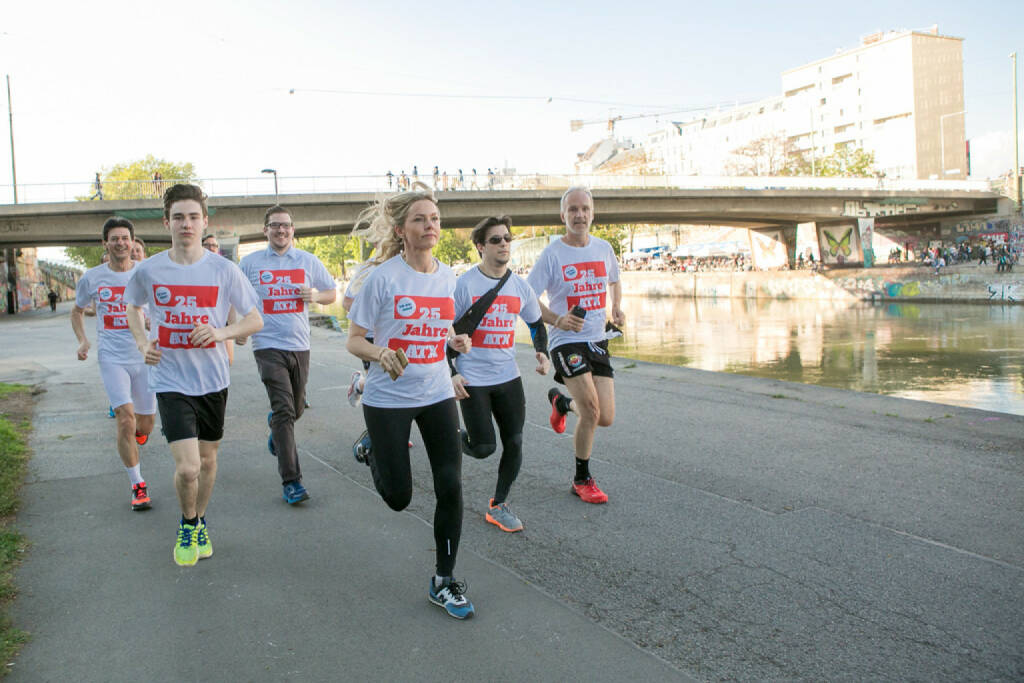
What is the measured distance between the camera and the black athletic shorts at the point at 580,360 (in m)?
5.50

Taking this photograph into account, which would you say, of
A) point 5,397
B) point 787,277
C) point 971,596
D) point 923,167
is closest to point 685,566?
point 971,596

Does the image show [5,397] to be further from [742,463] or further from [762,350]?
[762,350]

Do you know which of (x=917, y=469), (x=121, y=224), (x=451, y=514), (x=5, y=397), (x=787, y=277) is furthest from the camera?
(x=787, y=277)

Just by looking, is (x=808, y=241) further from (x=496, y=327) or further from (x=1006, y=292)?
(x=496, y=327)

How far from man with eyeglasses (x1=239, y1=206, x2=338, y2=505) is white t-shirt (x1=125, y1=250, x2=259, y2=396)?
50.5 inches

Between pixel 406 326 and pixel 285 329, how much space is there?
2.53 m

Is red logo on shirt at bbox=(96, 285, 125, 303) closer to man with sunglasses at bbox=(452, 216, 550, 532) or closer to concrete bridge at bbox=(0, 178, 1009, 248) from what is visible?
man with sunglasses at bbox=(452, 216, 550, 532)

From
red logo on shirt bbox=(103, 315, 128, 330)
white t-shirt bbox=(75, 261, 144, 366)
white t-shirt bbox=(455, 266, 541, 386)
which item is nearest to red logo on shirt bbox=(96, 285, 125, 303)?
white t-shirt bbox=(75, 261, 144, 366)

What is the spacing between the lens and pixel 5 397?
A: 36.2 ft

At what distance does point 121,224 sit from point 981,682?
237 inches

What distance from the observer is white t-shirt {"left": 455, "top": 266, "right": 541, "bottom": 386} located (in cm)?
482

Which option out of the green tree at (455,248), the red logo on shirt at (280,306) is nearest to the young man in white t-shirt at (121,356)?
the red logo on shirt at (280,306)

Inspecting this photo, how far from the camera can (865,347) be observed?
71.6 ft

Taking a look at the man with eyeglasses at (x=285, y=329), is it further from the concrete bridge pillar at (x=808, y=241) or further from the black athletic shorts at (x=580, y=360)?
the concrete bridge pillar at (x=808, y=241)
